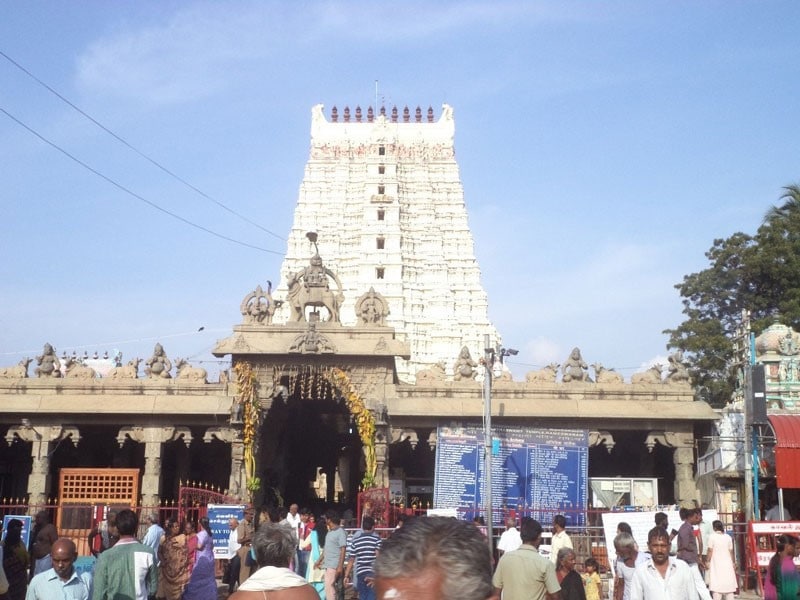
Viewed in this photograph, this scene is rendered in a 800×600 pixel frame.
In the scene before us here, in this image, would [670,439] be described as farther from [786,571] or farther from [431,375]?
[786,571]

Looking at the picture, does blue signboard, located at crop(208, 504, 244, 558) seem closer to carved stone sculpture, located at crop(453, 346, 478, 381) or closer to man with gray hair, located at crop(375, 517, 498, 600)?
carved stone sculpture, located at crop(453, 346, 478, 381)

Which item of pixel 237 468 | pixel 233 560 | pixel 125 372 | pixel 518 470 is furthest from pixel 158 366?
pixel 233 560

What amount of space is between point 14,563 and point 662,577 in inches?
244

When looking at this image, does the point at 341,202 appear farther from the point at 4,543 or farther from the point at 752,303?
the point at 4,543

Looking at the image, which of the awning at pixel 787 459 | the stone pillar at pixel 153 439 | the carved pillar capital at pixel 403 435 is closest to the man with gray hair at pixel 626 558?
the awning at pixel 787 459

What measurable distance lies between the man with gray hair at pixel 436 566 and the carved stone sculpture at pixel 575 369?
2179 cm

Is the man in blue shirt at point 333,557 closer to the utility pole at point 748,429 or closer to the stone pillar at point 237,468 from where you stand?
the utility pole at point 748,429

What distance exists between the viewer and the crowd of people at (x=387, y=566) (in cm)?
282

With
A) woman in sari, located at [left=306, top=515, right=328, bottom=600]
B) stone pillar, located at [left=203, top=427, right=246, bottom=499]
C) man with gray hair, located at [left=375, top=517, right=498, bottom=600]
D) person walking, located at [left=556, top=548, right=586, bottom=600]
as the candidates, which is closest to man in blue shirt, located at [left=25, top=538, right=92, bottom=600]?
person walking, located at [left=556, top=548, right=586, bottom=600]

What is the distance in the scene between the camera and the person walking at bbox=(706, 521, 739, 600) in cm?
1191

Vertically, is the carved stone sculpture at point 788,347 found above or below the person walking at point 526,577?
above

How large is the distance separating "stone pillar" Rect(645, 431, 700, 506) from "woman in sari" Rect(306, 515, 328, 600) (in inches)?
471

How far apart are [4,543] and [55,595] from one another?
2.91 meters

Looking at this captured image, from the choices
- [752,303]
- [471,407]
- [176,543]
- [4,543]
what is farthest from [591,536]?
[752,303]
